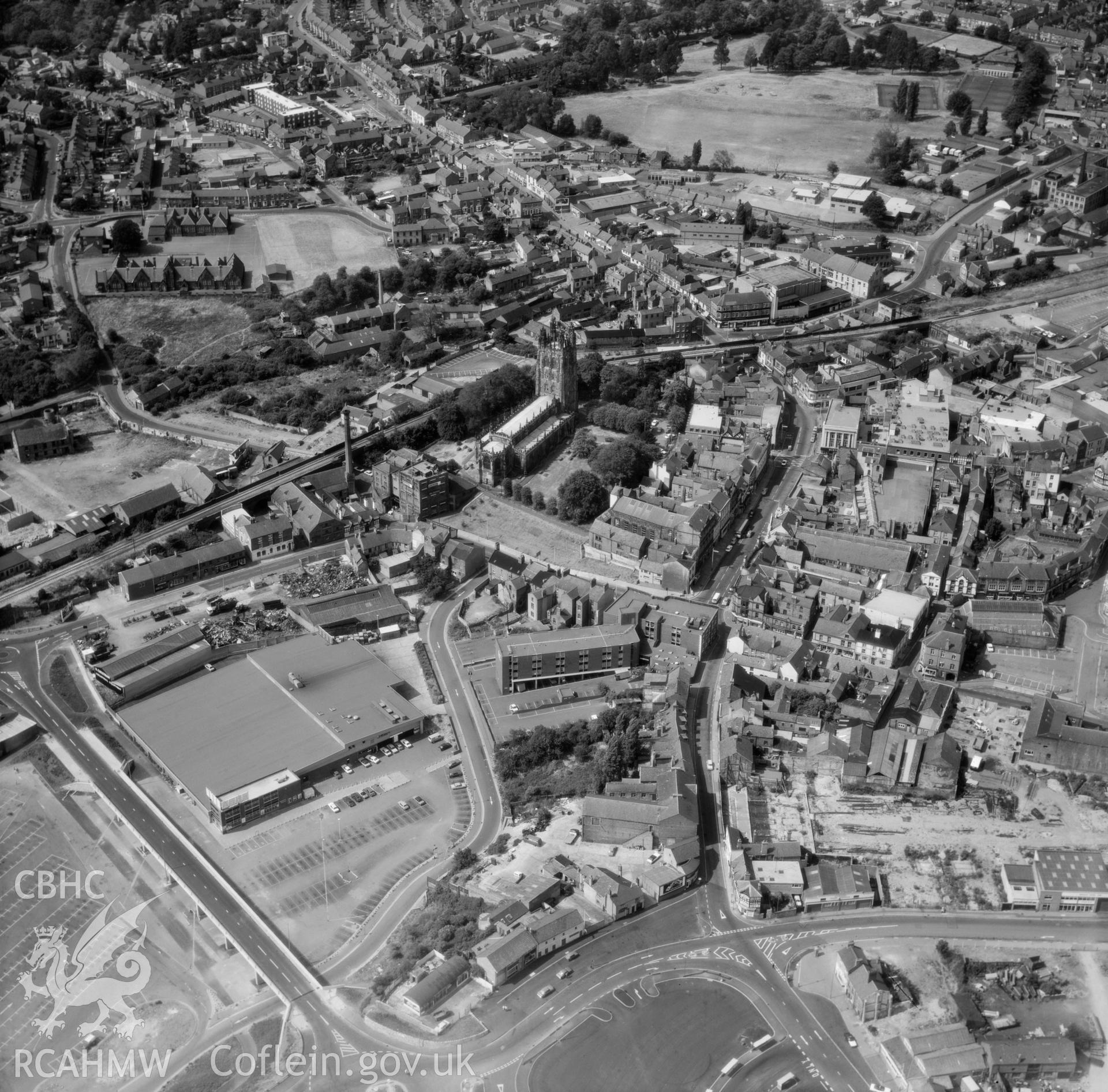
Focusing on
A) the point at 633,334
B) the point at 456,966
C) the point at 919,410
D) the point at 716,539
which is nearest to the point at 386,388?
the point at 633,334

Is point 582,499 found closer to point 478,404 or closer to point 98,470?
point 478,404

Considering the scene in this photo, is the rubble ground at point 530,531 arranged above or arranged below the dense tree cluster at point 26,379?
below

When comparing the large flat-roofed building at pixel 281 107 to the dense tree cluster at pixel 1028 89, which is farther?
the large flat-roofed building at pixel 281 107

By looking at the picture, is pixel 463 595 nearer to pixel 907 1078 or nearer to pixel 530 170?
pixel 907 1078

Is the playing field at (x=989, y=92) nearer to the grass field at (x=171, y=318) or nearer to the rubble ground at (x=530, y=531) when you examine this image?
the grass field at (x=171, y=318)

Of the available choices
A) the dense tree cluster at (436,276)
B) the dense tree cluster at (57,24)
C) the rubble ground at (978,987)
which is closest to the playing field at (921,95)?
the dense tree cluster at (436,276)

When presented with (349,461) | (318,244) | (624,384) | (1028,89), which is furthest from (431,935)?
(1028,89)
